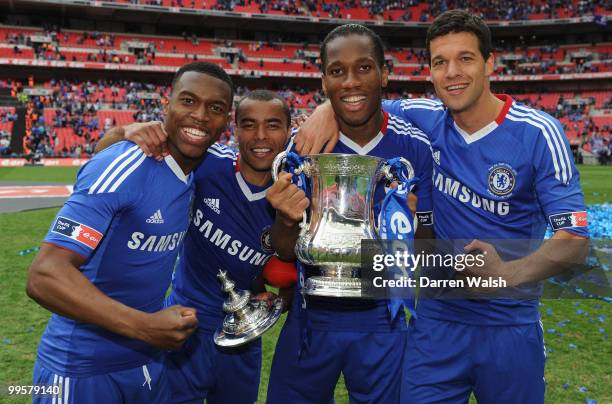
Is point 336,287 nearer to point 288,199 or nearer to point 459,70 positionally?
point 288,199

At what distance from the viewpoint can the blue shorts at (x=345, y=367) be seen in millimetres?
2480

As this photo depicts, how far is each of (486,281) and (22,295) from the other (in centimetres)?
619

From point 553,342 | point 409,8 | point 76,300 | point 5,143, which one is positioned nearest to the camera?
point 76,300

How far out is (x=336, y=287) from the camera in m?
2.23

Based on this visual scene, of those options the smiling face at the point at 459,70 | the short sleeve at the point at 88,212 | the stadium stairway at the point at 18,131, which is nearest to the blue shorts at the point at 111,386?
the short sleeve at the point at 88,212

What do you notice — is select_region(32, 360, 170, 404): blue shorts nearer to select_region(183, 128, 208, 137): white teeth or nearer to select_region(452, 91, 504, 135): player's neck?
select_region(183, 128, 208, 137): white teeth

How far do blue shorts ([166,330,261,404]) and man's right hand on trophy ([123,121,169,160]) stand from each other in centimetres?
110

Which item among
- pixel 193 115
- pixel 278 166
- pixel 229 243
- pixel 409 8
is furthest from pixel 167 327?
pixel 409 8

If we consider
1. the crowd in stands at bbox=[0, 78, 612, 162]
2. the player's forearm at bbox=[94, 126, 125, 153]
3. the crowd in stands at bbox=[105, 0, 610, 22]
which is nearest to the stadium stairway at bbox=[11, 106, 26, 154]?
the crowd in stands at bbox=[0, 78, 612, 162]

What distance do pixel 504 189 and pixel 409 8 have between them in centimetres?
5301

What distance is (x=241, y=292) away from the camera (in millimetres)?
2674

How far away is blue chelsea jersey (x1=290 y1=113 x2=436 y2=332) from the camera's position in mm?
2518

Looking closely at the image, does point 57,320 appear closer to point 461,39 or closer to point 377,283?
point 377,283

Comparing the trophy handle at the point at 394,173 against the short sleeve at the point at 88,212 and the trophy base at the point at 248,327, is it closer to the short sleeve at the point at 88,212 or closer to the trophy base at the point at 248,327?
the trophy base at the point at 248,327
